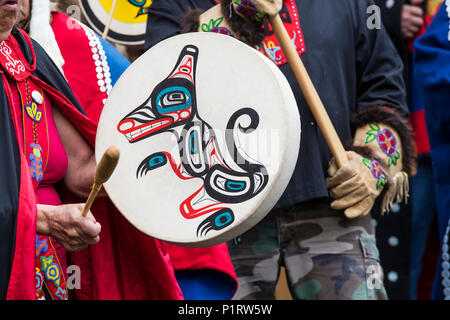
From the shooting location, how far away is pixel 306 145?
121 inches

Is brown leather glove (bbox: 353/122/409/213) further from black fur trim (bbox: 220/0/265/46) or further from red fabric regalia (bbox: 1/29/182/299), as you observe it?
red fabric regalia (bbox: 1/29/182/299)

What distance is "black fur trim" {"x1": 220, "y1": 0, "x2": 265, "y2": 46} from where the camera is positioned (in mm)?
3037

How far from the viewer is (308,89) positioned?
9.65 ft

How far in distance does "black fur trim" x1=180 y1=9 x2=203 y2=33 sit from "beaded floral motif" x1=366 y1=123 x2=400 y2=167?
714 millimetres

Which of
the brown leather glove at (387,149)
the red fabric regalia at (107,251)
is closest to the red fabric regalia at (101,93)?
the red fabric regalia at (107,251)

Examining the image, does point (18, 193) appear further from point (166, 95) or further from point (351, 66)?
point (351, 66)

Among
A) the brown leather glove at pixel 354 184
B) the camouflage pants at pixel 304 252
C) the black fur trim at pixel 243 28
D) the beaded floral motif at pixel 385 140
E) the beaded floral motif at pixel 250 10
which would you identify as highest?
the beaded floral motif at pixel 250 10

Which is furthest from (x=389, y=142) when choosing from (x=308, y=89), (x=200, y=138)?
(x=200, y=138)

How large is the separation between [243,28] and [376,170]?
668mm

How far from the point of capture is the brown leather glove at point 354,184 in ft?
9.94

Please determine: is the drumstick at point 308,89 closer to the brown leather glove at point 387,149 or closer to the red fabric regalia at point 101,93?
the brown leather glove at point 387,149

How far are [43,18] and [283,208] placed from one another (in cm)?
102

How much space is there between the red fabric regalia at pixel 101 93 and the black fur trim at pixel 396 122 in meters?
0.76

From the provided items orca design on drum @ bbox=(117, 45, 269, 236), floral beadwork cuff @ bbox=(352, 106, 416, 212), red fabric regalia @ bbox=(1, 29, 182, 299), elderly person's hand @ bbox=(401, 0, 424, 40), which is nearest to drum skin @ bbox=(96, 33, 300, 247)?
Answer: orca design on drum @ bbox=(117, 45, 269, 236)
